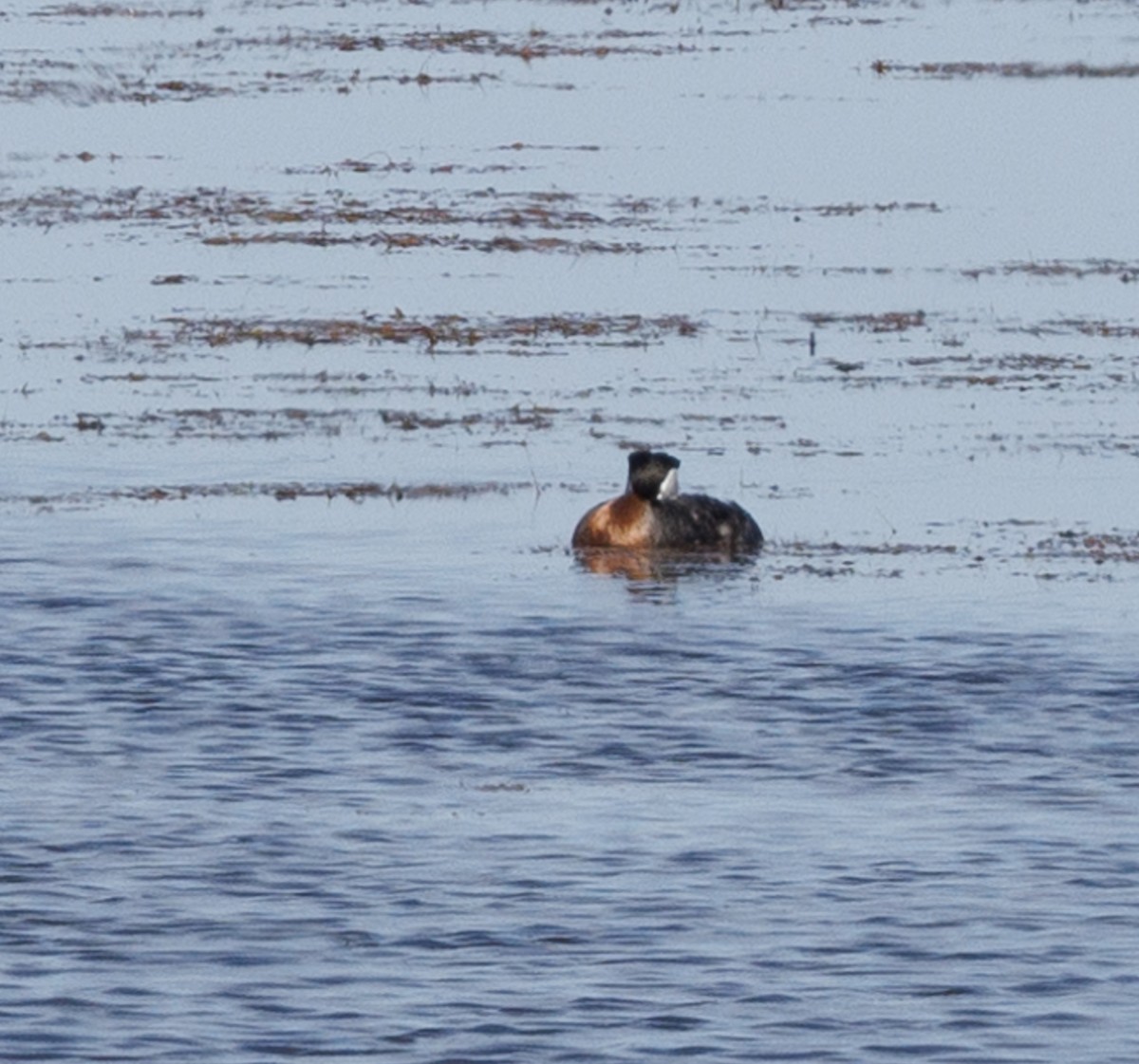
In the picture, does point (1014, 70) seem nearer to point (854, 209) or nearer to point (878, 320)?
point (854, 209)

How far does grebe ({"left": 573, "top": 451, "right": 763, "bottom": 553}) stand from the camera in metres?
20.7

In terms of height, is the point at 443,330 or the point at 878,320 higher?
the point at 878,320

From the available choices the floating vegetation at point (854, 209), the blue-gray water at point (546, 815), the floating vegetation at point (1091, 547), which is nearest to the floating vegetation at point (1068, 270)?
the floating vegetation at point (854, 209)

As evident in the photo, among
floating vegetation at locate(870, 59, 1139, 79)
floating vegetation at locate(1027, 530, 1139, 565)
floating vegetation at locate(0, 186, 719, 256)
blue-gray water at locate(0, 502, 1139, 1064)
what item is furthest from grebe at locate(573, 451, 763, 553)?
floating vegetation at locate(870, 59, 1139, 79)

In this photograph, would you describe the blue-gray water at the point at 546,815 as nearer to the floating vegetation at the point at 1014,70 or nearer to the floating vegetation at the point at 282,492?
the floating vegetation at the point at 282,492

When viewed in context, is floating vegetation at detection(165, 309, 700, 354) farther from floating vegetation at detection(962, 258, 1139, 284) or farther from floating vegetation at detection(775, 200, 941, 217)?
floating vegetation at detection(775, 200, 941, 217)

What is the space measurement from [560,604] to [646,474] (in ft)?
7.00

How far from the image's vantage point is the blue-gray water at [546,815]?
11.5 m

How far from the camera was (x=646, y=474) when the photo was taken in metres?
20.8

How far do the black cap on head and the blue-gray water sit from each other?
0.88 metres

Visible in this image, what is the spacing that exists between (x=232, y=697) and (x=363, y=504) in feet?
19.2

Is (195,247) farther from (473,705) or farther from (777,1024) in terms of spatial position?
(777,1024)

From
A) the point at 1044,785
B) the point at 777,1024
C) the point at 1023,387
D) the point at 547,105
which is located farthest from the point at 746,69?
the point at 777,1024

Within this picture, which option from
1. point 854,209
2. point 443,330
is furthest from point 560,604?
point 854,209
